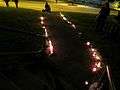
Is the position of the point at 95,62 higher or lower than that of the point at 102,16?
lower

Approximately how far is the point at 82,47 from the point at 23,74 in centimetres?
597

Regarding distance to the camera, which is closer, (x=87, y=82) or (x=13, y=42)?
(x=87, y=82)

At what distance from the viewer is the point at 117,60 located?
47.5 ft

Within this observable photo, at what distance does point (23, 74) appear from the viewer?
9797mm

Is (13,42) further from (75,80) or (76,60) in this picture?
(75,80)

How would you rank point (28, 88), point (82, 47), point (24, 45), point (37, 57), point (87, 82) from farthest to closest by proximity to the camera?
1. point (82, 47)
2. point (24, 45)
3. point (37, 57)
4. point (87, 82)
5. point (28, 88)

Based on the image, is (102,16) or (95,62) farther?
(102,16)

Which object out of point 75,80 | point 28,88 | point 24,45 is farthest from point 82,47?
point 28,88

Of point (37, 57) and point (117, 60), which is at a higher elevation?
point (37, 57)

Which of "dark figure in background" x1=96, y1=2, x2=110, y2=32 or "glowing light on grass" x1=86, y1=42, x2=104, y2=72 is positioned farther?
"dark figure in background" x1=96, y1=2, x2=110, y2=32

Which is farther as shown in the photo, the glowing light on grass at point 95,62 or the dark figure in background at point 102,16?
the dark figure in background at point 102,16

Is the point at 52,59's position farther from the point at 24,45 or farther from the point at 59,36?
the point at 59,36

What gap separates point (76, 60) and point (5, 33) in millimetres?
4625

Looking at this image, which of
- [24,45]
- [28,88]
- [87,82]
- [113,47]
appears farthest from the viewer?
[113,47]
